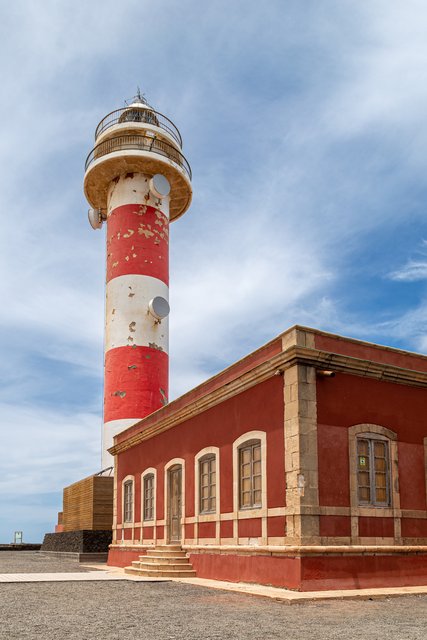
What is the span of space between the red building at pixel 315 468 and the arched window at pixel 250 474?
2cm

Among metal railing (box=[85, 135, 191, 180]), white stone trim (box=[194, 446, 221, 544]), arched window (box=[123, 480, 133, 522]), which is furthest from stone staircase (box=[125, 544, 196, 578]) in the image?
metal railing (box=[85, 135, 191, 180])

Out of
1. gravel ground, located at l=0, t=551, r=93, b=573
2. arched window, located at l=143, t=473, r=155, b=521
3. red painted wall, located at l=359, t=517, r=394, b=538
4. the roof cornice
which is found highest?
the roof cornice

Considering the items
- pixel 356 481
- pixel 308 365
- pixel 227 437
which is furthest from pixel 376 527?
pixel 227 437

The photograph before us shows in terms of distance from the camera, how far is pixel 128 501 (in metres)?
20.1

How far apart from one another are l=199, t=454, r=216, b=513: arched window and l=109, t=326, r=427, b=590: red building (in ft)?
0.12

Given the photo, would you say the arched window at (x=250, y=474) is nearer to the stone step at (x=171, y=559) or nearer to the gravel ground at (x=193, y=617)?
the gravel ground at (x=193, y=617)

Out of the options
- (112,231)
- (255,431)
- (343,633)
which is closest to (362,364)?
(255,431)

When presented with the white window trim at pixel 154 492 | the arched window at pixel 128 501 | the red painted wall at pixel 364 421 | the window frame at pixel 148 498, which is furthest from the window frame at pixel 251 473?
the arched window at pixel 128 501

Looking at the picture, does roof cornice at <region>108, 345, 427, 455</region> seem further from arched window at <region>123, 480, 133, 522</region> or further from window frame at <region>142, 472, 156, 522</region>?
arched window at <region>123, 480, 133, 522</region>

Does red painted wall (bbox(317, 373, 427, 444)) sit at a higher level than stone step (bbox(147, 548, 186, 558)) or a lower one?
higher

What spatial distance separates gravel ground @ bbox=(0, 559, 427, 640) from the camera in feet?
22.4

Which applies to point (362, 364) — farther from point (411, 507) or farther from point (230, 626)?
point (230, 626)

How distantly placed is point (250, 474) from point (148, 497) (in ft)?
20.9

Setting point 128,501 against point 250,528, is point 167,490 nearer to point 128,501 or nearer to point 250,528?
point 128,501
